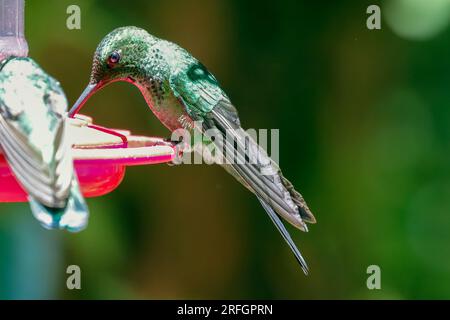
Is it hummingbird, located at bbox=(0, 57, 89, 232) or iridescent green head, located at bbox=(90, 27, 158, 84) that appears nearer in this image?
hummingbird, located at bbox=(0, 57, 89, 232)

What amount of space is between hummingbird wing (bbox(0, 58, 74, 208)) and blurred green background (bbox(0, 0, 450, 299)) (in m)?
2.78

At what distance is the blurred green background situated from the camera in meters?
5.12

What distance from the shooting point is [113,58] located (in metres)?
3.22

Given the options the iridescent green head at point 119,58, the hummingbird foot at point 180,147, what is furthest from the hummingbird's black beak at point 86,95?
→ the hummingbird foot at point 180,147

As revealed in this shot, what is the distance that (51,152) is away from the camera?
2.09 metres

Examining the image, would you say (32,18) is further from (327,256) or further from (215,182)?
(327,256)

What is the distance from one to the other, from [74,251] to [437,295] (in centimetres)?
219

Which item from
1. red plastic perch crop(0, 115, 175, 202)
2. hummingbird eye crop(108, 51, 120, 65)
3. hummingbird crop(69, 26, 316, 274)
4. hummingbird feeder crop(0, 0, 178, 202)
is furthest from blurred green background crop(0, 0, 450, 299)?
red plastic perch crop(0, 115, 175, 202)

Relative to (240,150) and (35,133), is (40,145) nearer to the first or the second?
(35,133)

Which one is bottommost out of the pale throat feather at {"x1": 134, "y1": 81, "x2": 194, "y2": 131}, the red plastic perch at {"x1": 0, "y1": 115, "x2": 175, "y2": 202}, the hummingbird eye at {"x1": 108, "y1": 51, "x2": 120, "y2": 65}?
the red plastic perch at {"x1": 0, "y1": 115, "x2": 175, "y2": 202}

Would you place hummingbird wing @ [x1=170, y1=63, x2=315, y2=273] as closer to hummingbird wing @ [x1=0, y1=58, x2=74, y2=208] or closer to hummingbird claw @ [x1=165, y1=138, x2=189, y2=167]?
hummingbird claw @ [x1=165, y1=138, x2=189, y2=167]

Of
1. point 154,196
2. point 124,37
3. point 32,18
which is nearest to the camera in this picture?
point 124,37

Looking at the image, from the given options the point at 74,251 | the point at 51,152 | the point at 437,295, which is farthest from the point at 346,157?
the point at 51,152

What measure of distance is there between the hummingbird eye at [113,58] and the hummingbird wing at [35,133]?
0.78 metres
